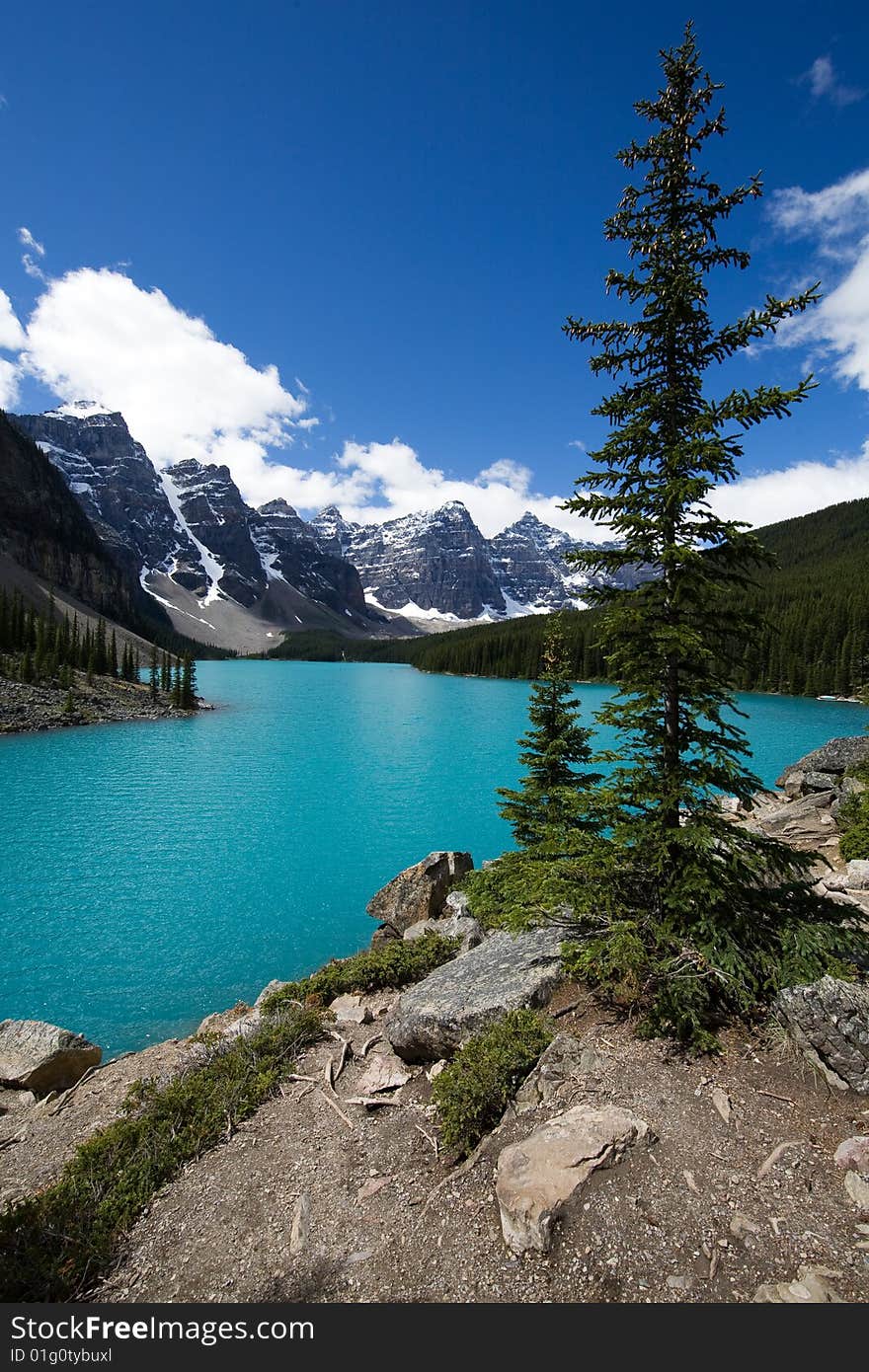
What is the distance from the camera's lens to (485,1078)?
21.9 feet

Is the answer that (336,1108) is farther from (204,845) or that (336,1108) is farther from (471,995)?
(204,845)

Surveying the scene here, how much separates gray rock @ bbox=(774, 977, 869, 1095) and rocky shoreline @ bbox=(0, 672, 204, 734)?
65.9 m

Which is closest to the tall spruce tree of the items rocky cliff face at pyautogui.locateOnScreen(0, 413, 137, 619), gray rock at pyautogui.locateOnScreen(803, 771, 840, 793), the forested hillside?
gray rock at pyautogui.locateOnScreen(803, 771, 840, 793)

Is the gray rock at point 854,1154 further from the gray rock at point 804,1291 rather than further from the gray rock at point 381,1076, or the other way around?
the gray rock at point 381,1076

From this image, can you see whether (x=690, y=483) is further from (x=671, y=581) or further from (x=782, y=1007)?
(x=782, y=1007)

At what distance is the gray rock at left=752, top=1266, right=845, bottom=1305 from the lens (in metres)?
3.96

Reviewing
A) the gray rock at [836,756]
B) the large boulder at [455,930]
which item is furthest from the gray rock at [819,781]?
the large boulder at [455,930]

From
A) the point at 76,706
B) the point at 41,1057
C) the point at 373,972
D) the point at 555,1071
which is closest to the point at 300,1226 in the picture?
the point at 555,1071

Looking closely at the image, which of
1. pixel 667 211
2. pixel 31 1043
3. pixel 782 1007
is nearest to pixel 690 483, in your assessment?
pixel 667 211

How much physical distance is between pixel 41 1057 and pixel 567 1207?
10.5m

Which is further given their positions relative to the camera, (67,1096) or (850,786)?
(850,786)

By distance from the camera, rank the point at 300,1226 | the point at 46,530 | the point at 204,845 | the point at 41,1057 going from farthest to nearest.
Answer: the point at 46,530 < the point at 204,845 < the point at 41,1057 < the point at 300,1226

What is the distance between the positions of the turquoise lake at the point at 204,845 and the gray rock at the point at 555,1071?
1147 centimetres

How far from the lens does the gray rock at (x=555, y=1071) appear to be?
21.0 ft
